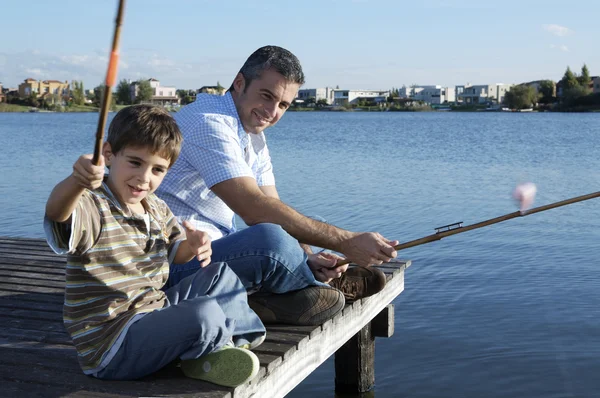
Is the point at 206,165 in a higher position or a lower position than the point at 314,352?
higher

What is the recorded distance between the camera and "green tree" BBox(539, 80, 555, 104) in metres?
102

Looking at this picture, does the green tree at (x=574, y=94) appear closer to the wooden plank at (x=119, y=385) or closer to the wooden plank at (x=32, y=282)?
the wooden plank at (x=32, y=282)

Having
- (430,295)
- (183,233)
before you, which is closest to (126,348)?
(183,233)

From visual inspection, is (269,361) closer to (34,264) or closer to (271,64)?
(271,64)

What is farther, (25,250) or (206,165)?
(25,250)

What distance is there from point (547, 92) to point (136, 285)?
349ft

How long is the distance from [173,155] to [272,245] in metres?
0.78

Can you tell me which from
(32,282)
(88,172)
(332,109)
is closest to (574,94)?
(332,109)

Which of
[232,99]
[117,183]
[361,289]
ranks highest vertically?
[232,99]

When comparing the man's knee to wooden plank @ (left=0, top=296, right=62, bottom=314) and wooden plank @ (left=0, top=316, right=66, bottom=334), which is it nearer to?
wooden plank @ (left=0, top=316, right=66, bottom=334)

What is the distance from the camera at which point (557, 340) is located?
6.22 m

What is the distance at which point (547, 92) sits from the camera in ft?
335

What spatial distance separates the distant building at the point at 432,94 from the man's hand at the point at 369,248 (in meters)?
150

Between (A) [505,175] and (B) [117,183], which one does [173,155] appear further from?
(A) [505,175]
